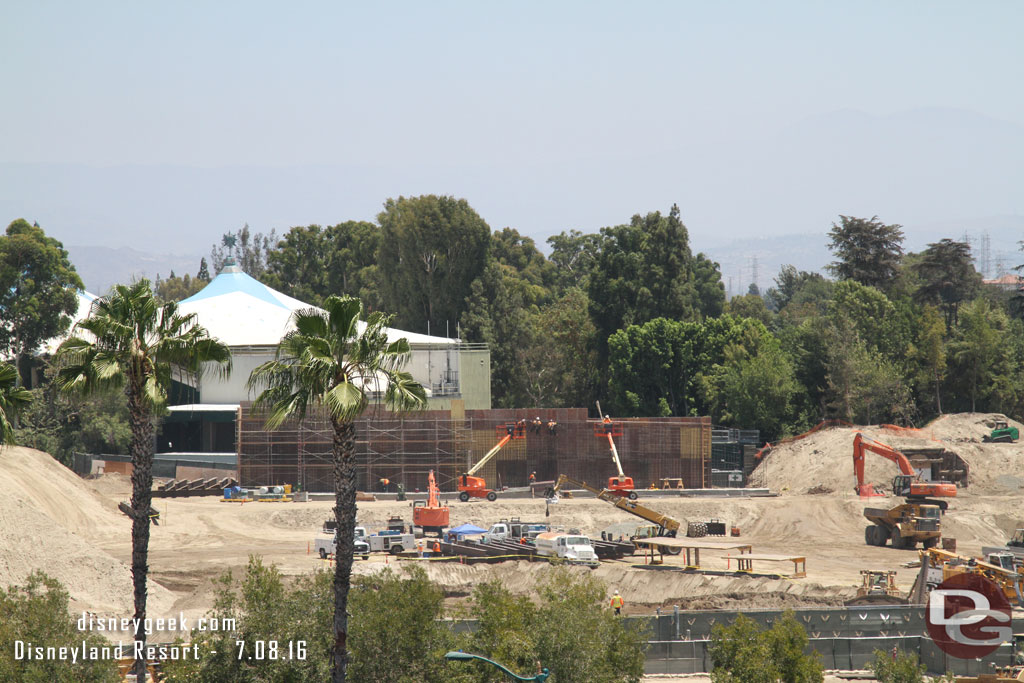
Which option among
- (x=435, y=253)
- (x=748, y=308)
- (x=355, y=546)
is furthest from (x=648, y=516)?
(x=748, y=308)

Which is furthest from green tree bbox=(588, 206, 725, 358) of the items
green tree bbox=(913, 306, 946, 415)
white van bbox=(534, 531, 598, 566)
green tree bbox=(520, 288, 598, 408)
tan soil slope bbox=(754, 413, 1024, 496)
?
white van bbox=(534, 531, 598, 566)

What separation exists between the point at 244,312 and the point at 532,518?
40.8m

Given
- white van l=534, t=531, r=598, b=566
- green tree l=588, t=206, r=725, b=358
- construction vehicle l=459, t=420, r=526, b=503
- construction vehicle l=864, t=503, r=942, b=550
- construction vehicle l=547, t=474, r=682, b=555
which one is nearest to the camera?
white van l=534, t=531, r=598, b=566

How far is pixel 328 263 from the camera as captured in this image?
14788cm

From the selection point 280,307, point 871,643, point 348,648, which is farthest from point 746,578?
point 280,307

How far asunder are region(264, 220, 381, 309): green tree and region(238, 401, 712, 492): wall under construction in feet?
159

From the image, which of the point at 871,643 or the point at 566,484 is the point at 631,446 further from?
the point at 871,643

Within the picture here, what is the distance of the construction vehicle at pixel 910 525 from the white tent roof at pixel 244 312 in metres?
41.8

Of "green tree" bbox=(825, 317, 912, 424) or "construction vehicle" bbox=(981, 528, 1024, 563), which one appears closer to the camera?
"construction vehicle" bbox=(981, 528, 1024, 563)

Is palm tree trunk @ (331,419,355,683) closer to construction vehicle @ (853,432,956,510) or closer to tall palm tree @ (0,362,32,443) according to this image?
tall palm tree @ (0,362,32,443)

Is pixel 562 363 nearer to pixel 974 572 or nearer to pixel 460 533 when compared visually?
pixel 460 533

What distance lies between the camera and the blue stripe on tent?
342 ft

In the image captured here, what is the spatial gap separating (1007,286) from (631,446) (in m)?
117

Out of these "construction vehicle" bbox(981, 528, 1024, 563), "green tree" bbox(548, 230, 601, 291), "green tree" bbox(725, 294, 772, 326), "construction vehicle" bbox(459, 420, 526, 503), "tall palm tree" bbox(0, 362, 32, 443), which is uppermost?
"green tree" bbox(548, 230, 601, 291)
